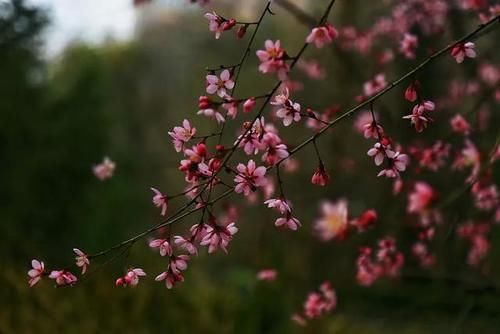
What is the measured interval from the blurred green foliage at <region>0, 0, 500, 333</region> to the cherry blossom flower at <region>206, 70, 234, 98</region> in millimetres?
1049

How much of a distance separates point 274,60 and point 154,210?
8.42 metres

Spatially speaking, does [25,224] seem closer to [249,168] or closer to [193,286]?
[193,286]

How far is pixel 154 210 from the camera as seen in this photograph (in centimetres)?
1020

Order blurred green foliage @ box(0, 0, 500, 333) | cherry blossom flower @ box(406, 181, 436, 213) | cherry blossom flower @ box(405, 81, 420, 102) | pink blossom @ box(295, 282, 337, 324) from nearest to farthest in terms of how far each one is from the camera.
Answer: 1. cherry blossom flower @ box(405, 81, 420, 102)
2. pink blossom @ box(295, 282, 337, 324)
3. cherry blossom flower @ box(406, 181, 436, 213)
4. blurred green foliage @ box(0, 0, 500, 333)

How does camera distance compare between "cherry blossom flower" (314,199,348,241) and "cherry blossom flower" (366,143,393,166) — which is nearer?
"cherry blossom flower" (366,143,393,166)

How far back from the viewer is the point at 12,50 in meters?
8.22

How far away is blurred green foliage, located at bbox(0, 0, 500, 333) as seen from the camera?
5508 mm

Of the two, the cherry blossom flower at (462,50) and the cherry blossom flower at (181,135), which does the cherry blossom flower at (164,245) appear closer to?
the cherry blossom flower at (181,135)

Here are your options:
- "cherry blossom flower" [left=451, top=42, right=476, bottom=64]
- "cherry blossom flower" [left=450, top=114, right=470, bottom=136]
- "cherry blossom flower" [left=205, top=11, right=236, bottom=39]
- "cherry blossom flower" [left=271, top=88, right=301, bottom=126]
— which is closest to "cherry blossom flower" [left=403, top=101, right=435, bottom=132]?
"cherry blossom flower" [left=451, top=42, right=476, bottom=64]

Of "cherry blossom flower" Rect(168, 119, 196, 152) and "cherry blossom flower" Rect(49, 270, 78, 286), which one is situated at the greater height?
"cherry blossom flower" Rect(168, 119, 196, 152)

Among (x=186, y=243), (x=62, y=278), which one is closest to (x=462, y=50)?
(x=186, y=243)

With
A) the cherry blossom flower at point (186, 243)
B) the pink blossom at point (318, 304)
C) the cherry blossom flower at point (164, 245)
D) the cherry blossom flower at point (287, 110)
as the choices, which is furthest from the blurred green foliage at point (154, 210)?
the cherry blossom flower at point (287, 110)

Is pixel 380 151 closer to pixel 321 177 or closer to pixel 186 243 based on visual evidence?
pixel 321 177

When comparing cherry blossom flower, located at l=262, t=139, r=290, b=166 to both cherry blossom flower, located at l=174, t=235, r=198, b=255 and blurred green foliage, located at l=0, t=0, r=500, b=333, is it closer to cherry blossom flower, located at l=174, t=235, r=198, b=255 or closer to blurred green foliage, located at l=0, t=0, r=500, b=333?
cherry blossom flower, located at l=174, t=235, r=198, b=255
